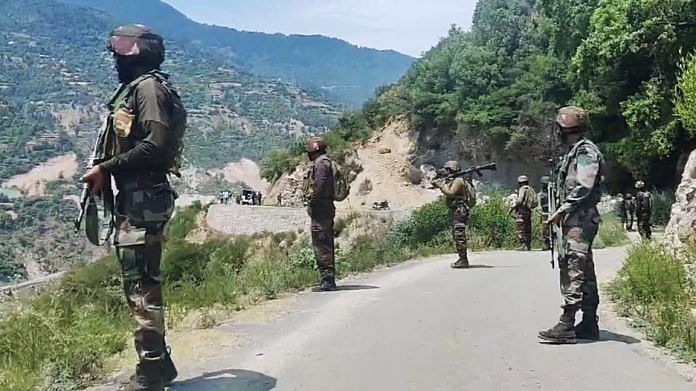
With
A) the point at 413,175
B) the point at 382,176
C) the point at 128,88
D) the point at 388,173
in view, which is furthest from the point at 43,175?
the point at 128,88

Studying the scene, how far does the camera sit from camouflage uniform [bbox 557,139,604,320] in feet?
24.5

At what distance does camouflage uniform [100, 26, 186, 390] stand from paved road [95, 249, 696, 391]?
0.68 metres

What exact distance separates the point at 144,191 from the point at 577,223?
13.0 feet

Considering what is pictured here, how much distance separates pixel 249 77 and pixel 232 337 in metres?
166

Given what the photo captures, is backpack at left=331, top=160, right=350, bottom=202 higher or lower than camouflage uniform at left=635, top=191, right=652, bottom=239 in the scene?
higher

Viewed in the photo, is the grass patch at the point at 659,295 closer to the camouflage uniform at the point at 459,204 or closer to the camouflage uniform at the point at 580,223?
the camouflage uniform at the point at 580,223

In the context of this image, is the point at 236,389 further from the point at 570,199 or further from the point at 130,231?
the point at 570,199

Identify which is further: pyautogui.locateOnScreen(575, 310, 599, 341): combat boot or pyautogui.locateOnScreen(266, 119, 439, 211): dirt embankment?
pyautogui.locateOnScreen(266, 119, 439, 211): dirt embankment

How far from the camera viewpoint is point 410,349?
7.45 m

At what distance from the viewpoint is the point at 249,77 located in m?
171

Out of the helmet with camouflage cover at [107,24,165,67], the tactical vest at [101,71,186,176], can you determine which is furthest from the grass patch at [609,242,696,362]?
the helmet with camouflage cover at [107,24,165,67]

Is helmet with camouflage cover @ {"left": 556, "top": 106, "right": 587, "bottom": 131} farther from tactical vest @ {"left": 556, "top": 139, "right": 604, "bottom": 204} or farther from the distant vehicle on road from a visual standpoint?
the distant vehicle on road

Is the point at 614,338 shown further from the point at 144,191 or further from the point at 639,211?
the point at 639,211

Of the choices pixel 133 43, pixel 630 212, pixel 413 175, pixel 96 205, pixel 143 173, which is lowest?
pixel 413 175
